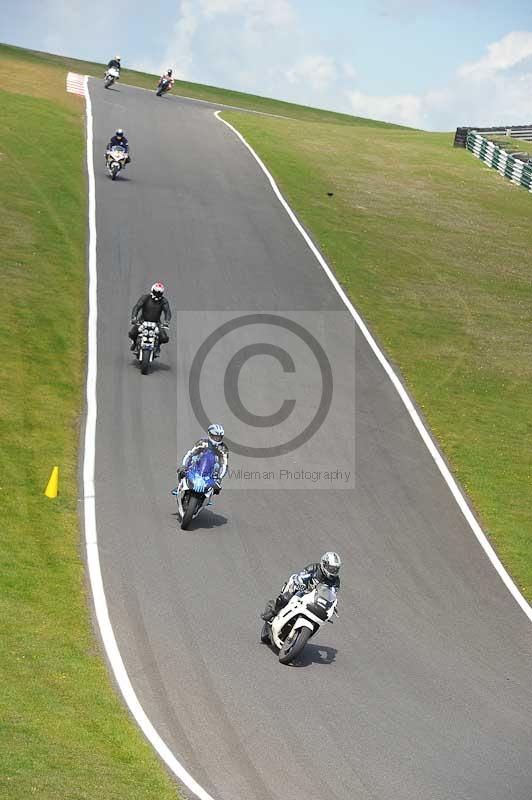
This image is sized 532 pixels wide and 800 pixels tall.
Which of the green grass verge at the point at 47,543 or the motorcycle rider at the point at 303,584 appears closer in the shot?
the green grass verge at the point at 47,543

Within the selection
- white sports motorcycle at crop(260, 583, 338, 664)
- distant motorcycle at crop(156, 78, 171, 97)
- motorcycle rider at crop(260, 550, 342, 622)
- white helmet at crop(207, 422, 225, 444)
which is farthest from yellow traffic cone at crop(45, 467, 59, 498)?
distant motorcycle at crop(156, 78, 171, 97)

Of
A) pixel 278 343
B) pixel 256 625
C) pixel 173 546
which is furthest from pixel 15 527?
pixel 278 343

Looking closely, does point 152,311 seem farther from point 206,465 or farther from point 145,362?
point 206,465

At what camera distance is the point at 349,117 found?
92.6 m

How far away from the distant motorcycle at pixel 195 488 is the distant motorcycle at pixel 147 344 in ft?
25.1

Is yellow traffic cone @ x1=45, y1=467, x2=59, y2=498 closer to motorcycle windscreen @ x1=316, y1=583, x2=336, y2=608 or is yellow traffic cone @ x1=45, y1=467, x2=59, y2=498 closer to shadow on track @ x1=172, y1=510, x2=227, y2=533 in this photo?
shadow on track @ x1=172, y1=510, x2=227, y2=533

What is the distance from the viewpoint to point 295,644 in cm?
1541

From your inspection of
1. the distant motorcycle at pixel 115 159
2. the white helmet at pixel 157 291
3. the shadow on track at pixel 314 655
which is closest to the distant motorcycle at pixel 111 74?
the distant motorcycle at pixel 115 159

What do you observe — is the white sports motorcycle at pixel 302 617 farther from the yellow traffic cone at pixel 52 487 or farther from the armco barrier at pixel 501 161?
the armco barrier at pixel 501 161

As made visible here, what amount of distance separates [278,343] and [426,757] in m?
19.0

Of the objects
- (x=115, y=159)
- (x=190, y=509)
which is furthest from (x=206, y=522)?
(x=115, y=159)

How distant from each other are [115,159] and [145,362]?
18802 mm

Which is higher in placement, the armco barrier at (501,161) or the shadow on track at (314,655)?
the armco barrier at (501,161)

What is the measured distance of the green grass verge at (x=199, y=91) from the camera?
7731 cm
